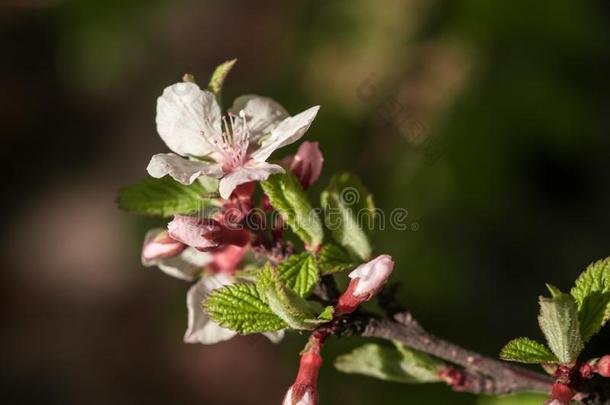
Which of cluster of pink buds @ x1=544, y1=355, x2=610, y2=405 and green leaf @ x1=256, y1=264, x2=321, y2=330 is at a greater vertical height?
green leaf @ x1=256, y1=264, x2=321, y2=330

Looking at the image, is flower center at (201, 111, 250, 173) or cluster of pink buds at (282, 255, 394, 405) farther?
flower center at (201, 111, 250, 173)

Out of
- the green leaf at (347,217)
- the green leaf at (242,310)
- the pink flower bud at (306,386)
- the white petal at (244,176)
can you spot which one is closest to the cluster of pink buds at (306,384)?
the pink flower bud at (306,386)

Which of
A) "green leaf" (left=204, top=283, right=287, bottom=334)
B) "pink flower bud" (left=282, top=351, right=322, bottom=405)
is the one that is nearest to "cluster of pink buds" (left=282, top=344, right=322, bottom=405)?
"pink flower bud" (left=282, top=351, right=322, bottom=405)

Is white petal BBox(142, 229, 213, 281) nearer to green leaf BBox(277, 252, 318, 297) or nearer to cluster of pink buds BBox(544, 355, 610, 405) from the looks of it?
green leaf BBox(277, 252, 318, 297)

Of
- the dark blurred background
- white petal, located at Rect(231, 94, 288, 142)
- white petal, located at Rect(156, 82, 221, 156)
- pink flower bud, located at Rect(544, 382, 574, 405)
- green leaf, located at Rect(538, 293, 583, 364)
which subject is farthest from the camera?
the dark blurred background

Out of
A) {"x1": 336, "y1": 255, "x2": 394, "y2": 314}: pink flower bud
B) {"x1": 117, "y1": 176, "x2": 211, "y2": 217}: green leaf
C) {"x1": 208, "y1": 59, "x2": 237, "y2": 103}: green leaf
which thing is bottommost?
{"x1": 336, "y1": 255, "x2": 394, "y2": 314}: pink flower bud

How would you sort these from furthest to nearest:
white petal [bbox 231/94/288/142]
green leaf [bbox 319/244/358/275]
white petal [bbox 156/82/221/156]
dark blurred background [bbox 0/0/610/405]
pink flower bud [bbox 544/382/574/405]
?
dark blurred background [bbox 0/0/610/405]
white petal [bbox 231/94/288/142]
white petal [bbox 156/82/221/156]
green leaf [bbox 319/244/358/275]
pink flower bud [bbox 544/382/574/405]

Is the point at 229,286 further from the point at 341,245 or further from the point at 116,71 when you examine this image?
the point at 116,71

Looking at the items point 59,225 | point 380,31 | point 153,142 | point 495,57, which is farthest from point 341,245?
point 59,225
